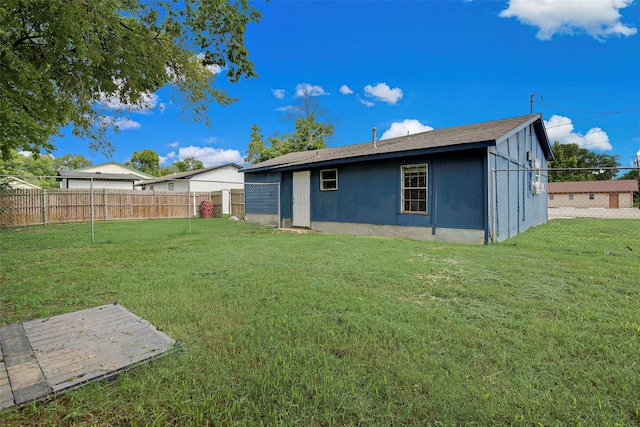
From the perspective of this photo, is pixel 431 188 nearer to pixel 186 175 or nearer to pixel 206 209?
pixel 206 209

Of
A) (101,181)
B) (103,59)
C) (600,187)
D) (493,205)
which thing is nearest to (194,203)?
(101,181)

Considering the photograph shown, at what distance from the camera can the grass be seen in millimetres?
1632

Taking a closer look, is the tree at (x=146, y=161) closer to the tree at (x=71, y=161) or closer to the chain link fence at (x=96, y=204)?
the tree at (x=71, y=161)

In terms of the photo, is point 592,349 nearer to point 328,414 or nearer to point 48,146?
point 328,414

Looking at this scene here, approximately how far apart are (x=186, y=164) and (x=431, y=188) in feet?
147

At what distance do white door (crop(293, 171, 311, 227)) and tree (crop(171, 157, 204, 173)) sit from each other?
126ft

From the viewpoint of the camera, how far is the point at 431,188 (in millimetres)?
8195

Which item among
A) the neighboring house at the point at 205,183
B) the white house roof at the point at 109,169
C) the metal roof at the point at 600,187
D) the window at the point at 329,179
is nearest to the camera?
the window at the point at 329,179

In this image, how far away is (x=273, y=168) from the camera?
12.4m

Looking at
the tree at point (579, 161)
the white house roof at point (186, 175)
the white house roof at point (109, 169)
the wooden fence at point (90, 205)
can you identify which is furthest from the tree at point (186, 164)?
the tree at point (579, 161)

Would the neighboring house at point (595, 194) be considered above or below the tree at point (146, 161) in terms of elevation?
below

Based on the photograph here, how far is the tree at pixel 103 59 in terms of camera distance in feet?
11.8

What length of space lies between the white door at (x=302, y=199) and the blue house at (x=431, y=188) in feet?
0.12

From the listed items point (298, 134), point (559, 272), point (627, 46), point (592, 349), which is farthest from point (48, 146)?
point (627, 46)
